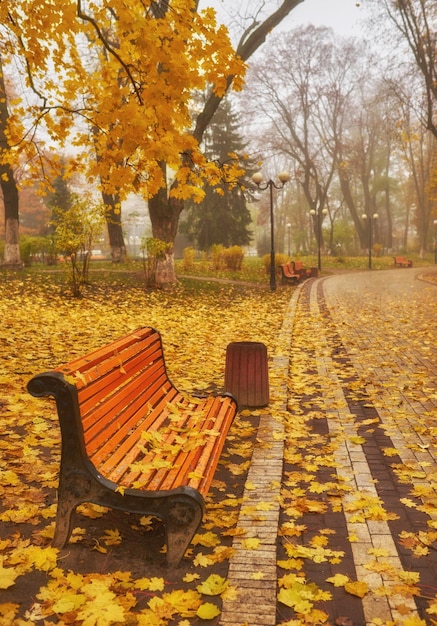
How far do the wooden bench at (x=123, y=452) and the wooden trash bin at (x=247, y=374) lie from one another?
1792 mm

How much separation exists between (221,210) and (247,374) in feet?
112

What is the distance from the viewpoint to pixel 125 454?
3393 mm

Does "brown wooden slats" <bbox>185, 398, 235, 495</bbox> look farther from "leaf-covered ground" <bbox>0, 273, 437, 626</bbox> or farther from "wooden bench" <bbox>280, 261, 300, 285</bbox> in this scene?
"wooden bench" <bbox>280, 261, 300, 285</bbox>

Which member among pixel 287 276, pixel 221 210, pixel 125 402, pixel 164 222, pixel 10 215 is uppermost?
pixel 221 210

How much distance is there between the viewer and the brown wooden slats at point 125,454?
A: 305cm

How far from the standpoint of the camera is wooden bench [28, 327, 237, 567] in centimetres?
287

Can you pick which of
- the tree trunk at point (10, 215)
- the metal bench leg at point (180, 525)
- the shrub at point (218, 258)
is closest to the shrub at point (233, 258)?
the shrub at point (218, 258)

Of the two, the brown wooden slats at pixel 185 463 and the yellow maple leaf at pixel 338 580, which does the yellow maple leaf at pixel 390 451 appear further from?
the yellow maple leaf at pixel 338 580

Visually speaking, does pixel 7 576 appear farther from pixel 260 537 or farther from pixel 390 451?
pixel 390 451

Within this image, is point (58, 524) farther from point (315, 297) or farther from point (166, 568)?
point (315, 297)

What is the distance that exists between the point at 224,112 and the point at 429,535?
40.5 meters

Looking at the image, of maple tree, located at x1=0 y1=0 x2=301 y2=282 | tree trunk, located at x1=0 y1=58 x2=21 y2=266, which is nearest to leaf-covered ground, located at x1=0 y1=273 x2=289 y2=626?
maple tree, located at x1=0 y1=0 x2=301 y2=282

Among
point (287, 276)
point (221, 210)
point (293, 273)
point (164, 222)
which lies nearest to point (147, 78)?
point (164, 222)

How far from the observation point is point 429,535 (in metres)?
3.22
